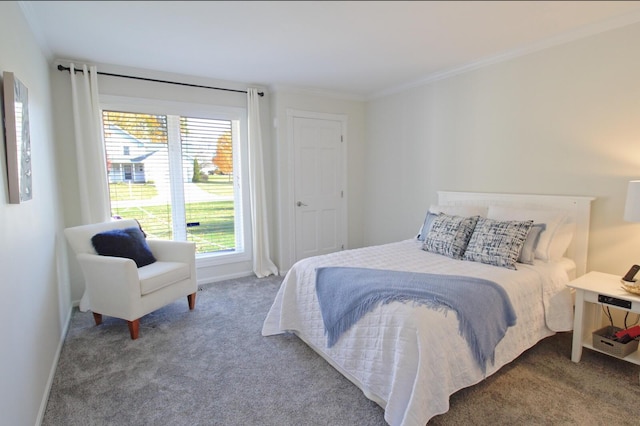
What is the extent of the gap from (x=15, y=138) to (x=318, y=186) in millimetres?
3303

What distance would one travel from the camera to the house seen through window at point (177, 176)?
11.9 feet

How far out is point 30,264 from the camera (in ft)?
6.57

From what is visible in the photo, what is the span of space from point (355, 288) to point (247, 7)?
6.40 feet

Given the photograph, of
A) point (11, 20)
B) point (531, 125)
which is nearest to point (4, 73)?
point (11, 20)

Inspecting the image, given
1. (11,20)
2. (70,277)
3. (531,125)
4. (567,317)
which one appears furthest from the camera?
(70,277)

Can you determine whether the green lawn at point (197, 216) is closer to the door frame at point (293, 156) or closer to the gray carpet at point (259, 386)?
the door frame at point (293, 156)

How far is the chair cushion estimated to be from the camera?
2.81 m

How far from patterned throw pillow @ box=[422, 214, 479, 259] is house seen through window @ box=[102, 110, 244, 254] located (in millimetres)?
2406

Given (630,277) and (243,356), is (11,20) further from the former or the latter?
(630,277)

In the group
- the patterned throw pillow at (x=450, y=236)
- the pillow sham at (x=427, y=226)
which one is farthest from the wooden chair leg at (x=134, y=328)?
the pillow sham at (x=427, y=226)

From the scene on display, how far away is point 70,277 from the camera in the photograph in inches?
135

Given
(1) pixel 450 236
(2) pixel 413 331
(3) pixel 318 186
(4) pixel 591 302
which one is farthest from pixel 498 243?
(3) pixel 318 186

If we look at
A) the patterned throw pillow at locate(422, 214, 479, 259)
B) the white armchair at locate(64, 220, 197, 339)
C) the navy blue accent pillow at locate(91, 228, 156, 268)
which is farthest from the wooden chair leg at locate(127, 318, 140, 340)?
the patterned throw pillow at locate(422, 214, 479, 259)

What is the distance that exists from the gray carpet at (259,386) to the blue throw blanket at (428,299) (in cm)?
30
